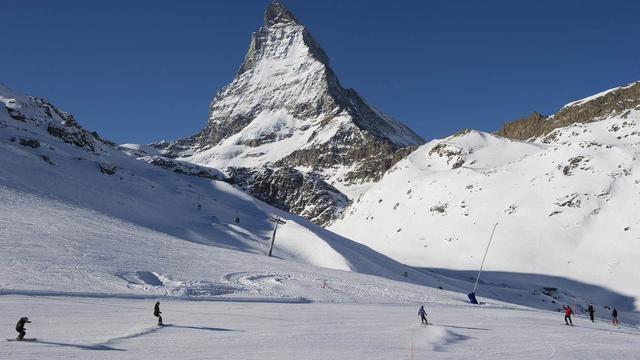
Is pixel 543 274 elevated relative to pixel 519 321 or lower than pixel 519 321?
elevated

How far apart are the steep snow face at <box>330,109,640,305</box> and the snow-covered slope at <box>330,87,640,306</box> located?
0.18 meters

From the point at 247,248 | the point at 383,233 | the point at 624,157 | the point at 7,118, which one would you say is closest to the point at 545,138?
the point at 624,157

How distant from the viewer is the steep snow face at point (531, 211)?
88.5 metres

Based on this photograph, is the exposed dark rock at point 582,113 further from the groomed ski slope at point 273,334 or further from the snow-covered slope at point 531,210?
the groomed ski slope at point 273,334

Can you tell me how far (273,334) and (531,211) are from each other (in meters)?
91.9

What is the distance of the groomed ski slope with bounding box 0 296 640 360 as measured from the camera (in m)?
18.5

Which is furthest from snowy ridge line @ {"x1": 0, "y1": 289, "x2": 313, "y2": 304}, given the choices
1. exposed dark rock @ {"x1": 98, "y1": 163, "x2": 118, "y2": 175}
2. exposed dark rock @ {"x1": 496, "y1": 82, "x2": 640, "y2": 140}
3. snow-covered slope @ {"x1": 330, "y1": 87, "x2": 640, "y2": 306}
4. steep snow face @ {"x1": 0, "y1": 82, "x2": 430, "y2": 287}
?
exposed dark rock @ {"x1": 496, "y1": 82, "x2": 640, "y2": 140}

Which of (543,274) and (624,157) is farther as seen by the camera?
(624,157)

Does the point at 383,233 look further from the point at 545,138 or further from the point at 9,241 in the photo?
the point at 9,241

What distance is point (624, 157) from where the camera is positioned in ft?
342

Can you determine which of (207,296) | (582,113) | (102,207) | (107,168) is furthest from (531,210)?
(207,296)

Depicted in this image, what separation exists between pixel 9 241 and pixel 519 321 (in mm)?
33210

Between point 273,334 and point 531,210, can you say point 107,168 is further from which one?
point 531,210

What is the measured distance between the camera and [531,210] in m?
104
